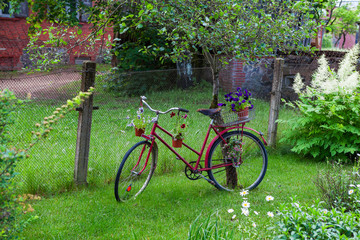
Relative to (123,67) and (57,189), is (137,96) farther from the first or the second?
(123,67)

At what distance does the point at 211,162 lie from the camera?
15.6ft

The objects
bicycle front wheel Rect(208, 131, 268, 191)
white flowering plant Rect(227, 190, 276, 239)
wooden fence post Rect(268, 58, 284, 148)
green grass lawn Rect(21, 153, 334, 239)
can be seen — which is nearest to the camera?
white flowering plant Rect(227, 190, 276, 239)

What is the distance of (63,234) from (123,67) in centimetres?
726

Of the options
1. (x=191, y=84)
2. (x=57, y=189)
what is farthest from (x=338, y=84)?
(x=57, y=189)

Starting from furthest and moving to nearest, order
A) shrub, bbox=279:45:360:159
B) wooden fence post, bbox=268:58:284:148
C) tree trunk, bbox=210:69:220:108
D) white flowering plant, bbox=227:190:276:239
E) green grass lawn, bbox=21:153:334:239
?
wooden fence post, bbox=268:58:284:148 < shrub, bbox=279:45:360:159 < tree trunk, bbox=210:69:220:108 < green grass lawn, bbox=21:153:334:239 < white flowering plant, bbox=227:190:276:239

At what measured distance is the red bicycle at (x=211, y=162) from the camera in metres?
4.28

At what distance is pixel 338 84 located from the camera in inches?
243

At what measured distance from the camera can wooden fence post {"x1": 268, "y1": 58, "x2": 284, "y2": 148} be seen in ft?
21.8

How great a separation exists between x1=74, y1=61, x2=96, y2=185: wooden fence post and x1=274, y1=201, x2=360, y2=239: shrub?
102 inches

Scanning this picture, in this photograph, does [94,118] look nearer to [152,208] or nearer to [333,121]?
[152,208]

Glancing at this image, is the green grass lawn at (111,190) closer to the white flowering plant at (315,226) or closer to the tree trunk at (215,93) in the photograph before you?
the white flowering plant at (315,226)

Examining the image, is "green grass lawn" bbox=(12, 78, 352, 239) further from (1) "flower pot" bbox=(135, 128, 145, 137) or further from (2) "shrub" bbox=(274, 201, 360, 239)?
(1) "flower pot" bbox=(135, 128, 145, 137)

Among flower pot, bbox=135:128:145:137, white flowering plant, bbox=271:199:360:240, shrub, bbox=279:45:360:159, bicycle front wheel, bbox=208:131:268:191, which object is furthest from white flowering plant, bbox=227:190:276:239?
shrub, bbox=279:45:360:159

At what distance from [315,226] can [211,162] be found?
221 centimetres
